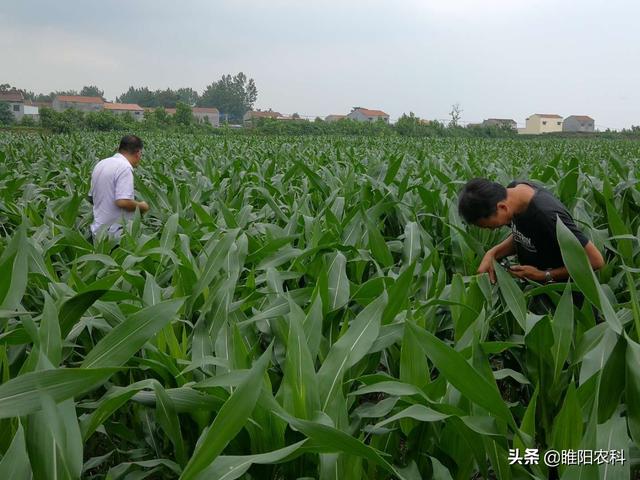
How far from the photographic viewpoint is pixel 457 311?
1854 mm

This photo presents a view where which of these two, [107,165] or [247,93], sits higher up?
[247,93]

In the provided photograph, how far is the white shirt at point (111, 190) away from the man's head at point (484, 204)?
2.64 metres

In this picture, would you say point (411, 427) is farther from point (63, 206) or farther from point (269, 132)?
point (269, 132)

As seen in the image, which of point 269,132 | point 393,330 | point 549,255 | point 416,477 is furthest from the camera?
point 269,132

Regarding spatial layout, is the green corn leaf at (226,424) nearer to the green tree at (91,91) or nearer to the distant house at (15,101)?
the distant house at (15,101)

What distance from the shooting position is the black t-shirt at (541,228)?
2.61 meters

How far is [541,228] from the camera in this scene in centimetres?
265

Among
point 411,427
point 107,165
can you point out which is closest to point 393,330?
point 411,427

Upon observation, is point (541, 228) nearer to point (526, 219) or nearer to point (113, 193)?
point (526, 219)

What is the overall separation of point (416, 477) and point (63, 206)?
132 inches

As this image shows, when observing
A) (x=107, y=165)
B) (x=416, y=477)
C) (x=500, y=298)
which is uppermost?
(x=107, y=165)

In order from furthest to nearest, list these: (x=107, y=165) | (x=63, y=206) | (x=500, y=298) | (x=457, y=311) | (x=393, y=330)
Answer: (x=107, y=165)
(x=63, y=206)
(x=500, y=298)
(x=457, y=311)
(x=393, y=330)

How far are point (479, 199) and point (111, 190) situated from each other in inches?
112

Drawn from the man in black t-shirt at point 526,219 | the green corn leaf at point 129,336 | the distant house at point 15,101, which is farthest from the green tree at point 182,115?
the green corn leaf at point 129,336
